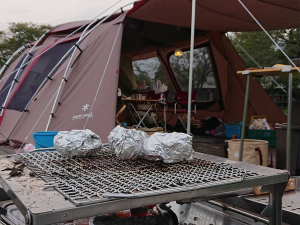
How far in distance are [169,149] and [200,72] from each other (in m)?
6.43

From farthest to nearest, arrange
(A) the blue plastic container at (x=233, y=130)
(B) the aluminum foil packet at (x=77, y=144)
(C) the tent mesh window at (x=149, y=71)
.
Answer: (C) the tent mesh window at (x=149, y=71) < (A) the blue plastic container at (x=233, y=130) < (B) the aluminum foil packet at (x=77, y=144)

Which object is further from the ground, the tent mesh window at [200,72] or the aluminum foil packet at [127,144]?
the tent mesh window at [200,72]

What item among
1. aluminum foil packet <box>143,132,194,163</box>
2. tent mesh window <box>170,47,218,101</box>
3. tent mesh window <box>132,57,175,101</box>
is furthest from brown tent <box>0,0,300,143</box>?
aluminum foil packet <box>143,132,194,163</box>

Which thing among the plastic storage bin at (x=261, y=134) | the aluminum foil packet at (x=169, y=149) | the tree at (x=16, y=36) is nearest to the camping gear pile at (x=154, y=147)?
the aluminum foil packet at (x=169, y=149)

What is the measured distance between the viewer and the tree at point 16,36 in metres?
21.4

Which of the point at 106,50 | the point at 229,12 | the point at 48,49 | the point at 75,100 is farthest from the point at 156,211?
the point at 48,49

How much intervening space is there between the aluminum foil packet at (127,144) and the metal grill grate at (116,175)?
37mm

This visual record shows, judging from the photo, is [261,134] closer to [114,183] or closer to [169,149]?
[169,149]

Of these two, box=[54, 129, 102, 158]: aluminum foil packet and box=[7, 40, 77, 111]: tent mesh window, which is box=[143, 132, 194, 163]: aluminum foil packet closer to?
box=[54, 129, 102, 158]: aluminum foil packet

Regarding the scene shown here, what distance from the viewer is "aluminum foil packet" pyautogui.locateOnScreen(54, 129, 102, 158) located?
5.28ft

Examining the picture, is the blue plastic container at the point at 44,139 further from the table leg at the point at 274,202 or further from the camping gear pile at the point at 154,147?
the table leg at the point at 274,202

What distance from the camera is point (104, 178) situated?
123 cm

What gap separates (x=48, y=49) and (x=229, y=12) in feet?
9.90

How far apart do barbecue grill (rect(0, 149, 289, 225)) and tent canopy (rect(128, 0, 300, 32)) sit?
343 centimetres
